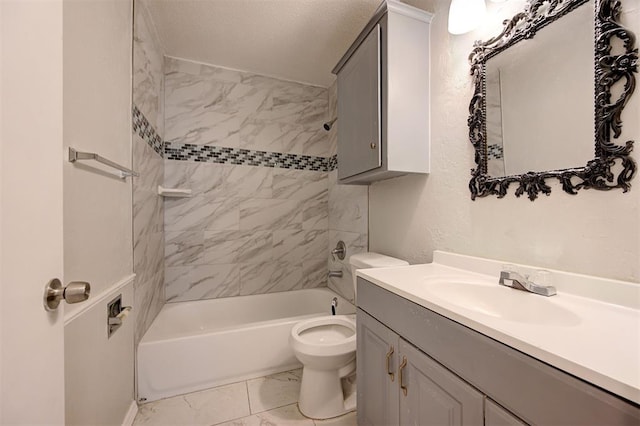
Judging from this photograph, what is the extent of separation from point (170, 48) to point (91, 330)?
6.80ft

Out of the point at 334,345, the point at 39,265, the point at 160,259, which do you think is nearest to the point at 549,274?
the point at 334,345

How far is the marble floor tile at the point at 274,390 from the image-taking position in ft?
5.04

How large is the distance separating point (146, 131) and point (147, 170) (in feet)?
0.83

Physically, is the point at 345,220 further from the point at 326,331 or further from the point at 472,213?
the point at 472,213

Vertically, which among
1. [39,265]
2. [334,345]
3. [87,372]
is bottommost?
[334,345]

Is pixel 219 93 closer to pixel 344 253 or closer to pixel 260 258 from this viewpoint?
pixel 260 258

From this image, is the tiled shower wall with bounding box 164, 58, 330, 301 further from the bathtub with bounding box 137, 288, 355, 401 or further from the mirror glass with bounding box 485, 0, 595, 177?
the mirror glass with bounding box 485, 0, 595, 177

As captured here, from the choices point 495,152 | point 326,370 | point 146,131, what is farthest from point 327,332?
point 146,131

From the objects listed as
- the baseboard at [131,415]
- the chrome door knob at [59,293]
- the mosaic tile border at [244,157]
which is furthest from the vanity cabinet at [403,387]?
the mosaic tile border at [244,157]

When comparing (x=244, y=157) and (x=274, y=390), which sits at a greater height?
(x=244, y=157)

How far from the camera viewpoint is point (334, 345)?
1398mm

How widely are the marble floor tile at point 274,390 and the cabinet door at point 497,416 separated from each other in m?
1.28

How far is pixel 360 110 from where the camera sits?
1.52 metres

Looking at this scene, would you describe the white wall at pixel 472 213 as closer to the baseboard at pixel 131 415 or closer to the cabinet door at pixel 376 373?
the cabinet door at pixel 376 373
